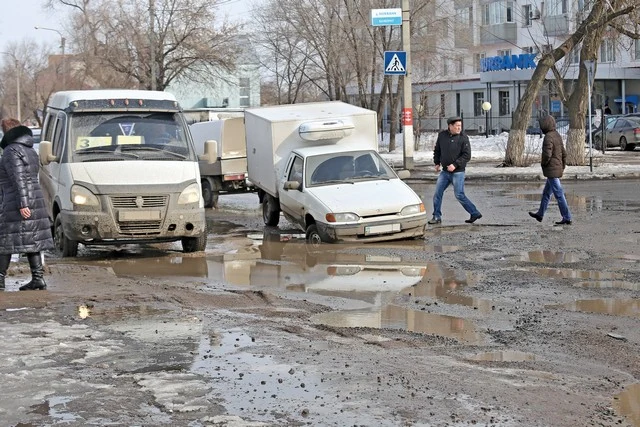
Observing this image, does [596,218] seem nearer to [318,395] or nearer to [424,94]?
[318,395]

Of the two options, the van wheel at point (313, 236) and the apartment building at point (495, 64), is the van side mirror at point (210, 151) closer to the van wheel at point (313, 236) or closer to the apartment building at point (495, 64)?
the van wheel at point (313, 236)

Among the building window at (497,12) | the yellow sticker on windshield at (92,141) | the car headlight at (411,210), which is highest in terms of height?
the building window at (497,12)

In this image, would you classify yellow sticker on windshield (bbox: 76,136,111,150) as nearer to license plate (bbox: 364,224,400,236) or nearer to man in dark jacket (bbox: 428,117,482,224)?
license plate (bbox: 364,224,400,236)

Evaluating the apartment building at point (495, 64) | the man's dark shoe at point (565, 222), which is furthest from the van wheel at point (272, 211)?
the apartment building at point (495, 64)

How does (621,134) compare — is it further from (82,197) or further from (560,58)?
(82,197)

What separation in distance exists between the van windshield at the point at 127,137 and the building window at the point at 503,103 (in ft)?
191

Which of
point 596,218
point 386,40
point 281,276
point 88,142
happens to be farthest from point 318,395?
point 386,40

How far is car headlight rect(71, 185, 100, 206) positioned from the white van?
13mm

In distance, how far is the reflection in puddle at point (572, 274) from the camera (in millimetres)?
11672

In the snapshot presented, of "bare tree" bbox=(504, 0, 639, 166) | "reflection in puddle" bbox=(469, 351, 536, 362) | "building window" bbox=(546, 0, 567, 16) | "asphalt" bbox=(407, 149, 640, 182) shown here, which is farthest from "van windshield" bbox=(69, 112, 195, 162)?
"building window" bbox=(546, 0, 567, 16)

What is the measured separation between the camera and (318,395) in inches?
262

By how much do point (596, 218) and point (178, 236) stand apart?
7.65 m

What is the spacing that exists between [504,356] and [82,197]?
752 centimetres

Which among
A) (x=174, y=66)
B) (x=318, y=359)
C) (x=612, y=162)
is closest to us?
(x=318, y=359)
